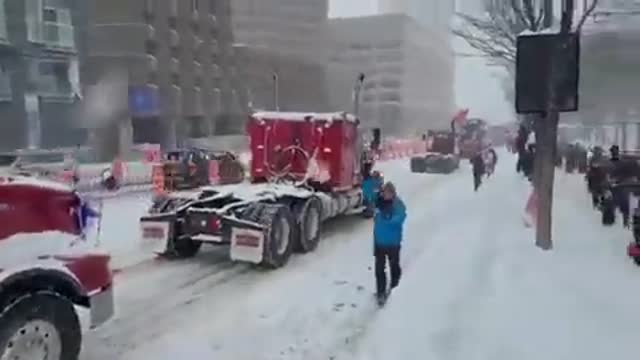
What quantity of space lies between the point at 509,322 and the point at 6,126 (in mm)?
32601

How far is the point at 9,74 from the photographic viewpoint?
121ft

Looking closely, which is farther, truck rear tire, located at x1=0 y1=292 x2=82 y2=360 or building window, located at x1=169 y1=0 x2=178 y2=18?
building window, located at x1=169 y1=0 x2=178 y2=18

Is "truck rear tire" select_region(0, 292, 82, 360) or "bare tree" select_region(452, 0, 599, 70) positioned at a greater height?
"bare tree" select_region(452, 0, 599, 70)

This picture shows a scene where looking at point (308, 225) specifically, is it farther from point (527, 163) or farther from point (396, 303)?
point (527, 163)

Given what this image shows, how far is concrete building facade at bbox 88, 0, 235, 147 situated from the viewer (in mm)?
56938

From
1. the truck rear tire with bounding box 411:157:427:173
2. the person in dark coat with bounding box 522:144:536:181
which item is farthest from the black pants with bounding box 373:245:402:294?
the truck rear tire with bounding box 411:157:427:173

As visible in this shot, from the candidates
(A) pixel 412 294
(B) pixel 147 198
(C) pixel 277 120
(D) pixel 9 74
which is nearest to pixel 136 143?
(D) pixel 9 74

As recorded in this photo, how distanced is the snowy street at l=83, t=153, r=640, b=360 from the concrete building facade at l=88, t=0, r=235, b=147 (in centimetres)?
4015

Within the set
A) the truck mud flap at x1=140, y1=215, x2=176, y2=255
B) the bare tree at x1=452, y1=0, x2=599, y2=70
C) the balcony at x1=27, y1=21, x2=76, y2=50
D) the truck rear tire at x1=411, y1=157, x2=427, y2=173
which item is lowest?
the truck rear tire at x1=411, y1=157, x2=427, y2=173

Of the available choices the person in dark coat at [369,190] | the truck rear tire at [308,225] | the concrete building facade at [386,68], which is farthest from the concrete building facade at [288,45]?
the truck rear tire at [308,225]

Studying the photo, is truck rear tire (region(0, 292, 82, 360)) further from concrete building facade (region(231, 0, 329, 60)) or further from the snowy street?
concrete building facade (region(231, 0, 329, 60))

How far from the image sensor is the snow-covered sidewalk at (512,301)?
7594 millimetres

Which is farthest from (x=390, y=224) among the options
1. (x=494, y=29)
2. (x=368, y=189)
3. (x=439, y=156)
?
(x=439, y=156)

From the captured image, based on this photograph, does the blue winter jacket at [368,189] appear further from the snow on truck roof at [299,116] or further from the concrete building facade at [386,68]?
the concrete building facade at [386,68]
